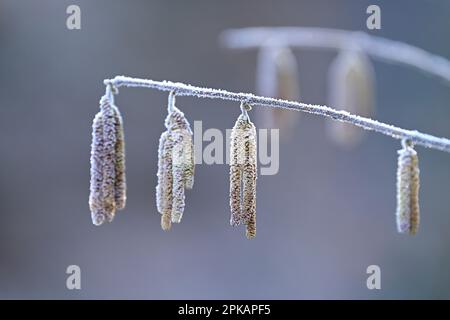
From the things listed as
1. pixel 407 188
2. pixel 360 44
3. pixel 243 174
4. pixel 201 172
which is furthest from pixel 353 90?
pixel 201 172

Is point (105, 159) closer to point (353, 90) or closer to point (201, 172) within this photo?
point (353, 90)

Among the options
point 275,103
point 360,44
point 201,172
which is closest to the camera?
point 275,103

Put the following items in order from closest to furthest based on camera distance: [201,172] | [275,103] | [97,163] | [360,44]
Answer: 1. [275,103]
2. [97,163]
3. [360,44]
4. [201,172]

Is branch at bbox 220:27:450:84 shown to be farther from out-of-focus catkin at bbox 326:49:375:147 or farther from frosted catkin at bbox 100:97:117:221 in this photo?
frosted catkin at bbox 100:97:117:221

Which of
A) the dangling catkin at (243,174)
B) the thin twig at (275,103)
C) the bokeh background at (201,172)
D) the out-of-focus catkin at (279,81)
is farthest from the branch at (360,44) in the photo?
the bokeh background at (201,172)

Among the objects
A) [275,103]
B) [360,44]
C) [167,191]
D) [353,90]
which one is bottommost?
[167,191]

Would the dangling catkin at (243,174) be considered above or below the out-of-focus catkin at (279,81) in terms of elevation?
below

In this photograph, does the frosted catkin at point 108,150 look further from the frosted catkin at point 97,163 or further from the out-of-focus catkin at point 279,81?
the out-of-focus catkin at point 279,81
